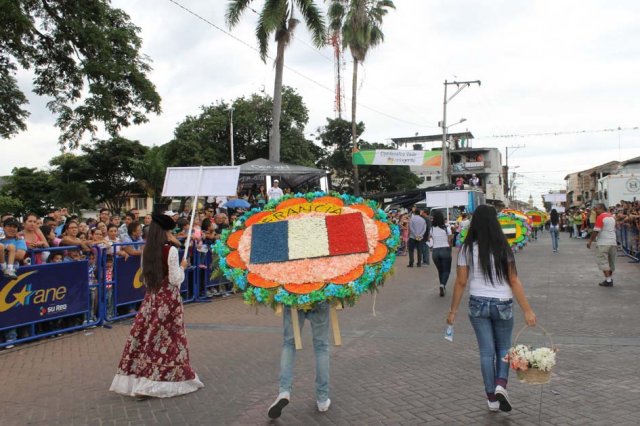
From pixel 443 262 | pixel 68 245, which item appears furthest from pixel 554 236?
pixel 68 245

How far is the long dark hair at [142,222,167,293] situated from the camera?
5305 millimetres

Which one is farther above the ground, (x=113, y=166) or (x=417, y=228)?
(x=113, y=166)

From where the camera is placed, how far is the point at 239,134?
39469 millimetres

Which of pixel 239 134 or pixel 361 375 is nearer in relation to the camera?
pixel 361 375

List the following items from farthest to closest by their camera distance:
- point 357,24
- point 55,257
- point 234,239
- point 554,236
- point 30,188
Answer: point 30,188 → point 357,24 → point 554,236 → point 55,257 → point 234,239

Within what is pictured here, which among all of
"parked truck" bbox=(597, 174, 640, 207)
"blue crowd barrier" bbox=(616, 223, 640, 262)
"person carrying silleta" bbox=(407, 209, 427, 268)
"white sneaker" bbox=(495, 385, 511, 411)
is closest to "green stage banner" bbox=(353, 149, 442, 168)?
"parked truck" bbox=(597, 174, 640, 207)

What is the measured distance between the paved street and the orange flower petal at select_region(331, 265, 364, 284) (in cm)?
114

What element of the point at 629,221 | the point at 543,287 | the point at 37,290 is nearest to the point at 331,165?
the point at 629,221

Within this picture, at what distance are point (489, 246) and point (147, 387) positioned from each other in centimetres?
336

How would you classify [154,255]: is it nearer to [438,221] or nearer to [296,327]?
[296,327]

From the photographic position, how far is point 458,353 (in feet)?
22.1

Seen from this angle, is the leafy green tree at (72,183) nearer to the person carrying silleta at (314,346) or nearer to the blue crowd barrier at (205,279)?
the blue crowd barrier at (205,279)

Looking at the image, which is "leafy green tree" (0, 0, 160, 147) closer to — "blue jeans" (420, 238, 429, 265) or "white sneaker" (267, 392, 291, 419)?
"blue jeans" (420, 238, 429, 265)

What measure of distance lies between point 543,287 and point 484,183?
73.9 meters
